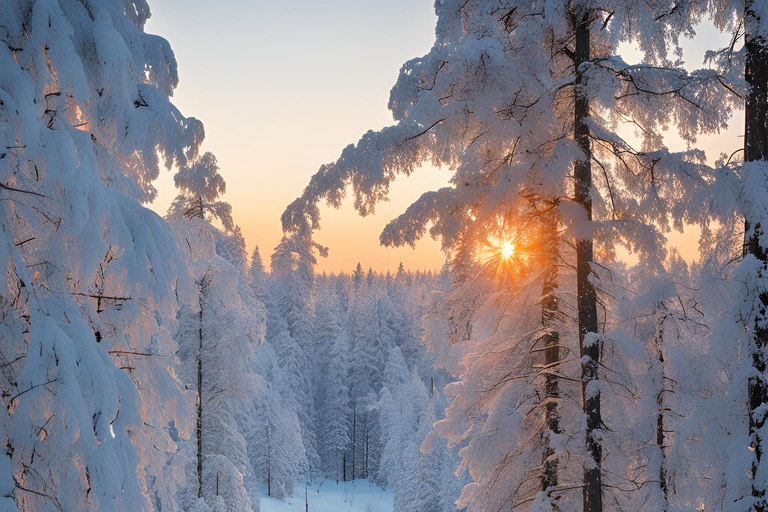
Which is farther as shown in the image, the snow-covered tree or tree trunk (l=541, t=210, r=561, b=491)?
the snow-covered tree

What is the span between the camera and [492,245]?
7.31 metres

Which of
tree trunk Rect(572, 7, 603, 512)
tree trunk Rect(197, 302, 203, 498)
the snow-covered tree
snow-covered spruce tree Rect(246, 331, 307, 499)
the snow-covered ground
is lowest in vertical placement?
the snow-covered ground

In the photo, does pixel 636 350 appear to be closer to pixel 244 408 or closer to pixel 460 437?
pixel 460 437

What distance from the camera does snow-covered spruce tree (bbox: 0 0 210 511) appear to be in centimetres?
404

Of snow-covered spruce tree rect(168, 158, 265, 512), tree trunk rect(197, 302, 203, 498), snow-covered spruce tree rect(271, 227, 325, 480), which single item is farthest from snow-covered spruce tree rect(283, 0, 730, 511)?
snow-covered spruce tree rect(271, 227, 325, 480)

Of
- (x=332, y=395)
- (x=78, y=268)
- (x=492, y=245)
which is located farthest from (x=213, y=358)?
(x=332, y=395)

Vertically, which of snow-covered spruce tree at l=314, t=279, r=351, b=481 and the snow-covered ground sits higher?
snow-covered spruce tree at l=314, t=279, r=351, b=481

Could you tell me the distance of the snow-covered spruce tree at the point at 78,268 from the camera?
13.3 feet

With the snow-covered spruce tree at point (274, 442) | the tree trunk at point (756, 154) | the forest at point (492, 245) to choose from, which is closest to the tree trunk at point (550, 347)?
the forest at point (492, 245)

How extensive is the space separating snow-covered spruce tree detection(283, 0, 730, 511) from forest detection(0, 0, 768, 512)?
33mm

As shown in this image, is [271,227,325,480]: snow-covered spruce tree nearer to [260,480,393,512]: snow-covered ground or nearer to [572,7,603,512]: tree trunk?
[260,480,393,512]: snow-covered ground

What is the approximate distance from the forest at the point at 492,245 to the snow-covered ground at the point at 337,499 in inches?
1243

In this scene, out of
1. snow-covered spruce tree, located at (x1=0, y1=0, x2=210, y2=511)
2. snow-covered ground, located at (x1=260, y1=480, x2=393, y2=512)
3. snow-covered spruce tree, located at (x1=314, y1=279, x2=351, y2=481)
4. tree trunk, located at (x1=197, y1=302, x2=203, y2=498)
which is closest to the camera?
snow-covered spruce tree, located at (x1=0, y1=0, x2=210, y2=511)

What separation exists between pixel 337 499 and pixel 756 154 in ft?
146
